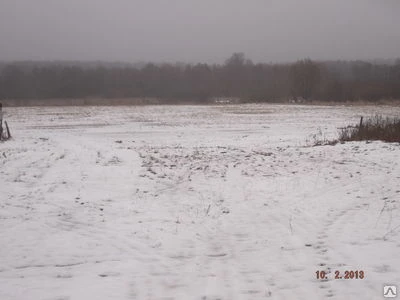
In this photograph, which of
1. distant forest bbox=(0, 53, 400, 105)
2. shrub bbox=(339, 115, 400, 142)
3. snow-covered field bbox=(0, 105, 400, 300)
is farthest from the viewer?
distant forest bbox=(0, 53, 400, 105)

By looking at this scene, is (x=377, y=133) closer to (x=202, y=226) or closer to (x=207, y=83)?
(x=202, y=226)

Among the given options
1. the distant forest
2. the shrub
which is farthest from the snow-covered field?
the distant forest

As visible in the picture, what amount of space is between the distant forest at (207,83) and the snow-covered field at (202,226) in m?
50.8

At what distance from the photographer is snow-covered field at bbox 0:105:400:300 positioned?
455cm

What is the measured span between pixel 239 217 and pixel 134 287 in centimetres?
306

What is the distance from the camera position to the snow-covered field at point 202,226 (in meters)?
4.55

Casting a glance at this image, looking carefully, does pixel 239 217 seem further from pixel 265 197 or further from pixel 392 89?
pixel 392 89

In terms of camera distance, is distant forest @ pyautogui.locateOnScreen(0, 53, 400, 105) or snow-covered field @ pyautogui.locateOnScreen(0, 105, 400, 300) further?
distant forest @ pyautogui.locateOnScreen(0, 53, 400, 105)
